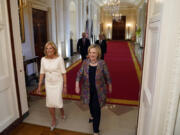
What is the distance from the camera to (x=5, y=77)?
8.61 feet

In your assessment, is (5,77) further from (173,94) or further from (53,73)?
(173,94)

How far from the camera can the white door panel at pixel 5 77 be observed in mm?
2537


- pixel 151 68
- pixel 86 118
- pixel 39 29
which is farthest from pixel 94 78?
pixel 39 29

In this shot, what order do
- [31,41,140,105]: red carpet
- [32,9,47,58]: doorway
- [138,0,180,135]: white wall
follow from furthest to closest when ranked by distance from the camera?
1. [32,9,47,58]: doorway
2. [31,41,140,105]: red carpet
3. [138,0,180,135]: white wall

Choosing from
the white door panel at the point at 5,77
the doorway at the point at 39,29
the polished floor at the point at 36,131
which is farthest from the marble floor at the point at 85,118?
the doorway at the point at 39,29

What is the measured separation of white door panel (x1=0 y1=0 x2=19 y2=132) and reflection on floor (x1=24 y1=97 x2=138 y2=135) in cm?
50

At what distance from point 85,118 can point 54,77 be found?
1177mm

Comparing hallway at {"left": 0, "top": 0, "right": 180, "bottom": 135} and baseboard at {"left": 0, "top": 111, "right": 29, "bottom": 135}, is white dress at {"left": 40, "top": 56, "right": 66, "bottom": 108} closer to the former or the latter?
hallway at {"left": 0, "top": 0, "right": 180, "bottom": 135}

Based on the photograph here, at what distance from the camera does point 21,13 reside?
5.20 m

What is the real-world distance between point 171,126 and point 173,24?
80 centimetres

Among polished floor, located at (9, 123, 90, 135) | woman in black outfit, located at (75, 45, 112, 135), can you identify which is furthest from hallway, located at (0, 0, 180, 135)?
woman in black outfit, located at (75, 45, 112, 135)

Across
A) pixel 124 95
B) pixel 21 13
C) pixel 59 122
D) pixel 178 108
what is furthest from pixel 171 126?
pixel 21 13

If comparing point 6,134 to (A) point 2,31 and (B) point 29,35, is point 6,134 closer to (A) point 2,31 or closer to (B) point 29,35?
(A) point 2,31

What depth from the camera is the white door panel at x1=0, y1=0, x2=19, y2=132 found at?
2537mm
